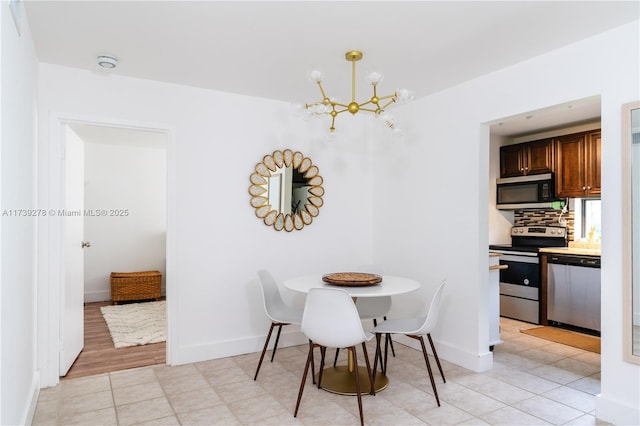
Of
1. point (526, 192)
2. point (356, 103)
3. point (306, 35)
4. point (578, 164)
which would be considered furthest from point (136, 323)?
point (578, 164)

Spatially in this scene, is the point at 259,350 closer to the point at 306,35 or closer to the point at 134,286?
the point at 306,35

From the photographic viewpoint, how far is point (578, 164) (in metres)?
4.86

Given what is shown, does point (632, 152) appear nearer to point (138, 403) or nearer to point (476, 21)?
point (476, 21)

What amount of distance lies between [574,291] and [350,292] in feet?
10.1

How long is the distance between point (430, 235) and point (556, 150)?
2.30 meters

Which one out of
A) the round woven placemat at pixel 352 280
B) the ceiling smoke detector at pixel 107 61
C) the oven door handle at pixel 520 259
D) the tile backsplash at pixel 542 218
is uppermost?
the ceiling smoke detector at pixel 107 61

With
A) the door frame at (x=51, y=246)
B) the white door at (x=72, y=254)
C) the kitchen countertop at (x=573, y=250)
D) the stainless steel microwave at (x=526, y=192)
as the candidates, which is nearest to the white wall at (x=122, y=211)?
the white door at (x=72, y=254)

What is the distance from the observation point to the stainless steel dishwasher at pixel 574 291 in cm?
444

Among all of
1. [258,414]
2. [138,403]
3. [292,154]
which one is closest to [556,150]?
[292,154]

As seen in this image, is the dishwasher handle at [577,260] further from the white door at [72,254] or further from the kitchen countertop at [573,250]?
the white door at [72,254]

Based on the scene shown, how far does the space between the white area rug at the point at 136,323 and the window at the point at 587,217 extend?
4853 millimetres

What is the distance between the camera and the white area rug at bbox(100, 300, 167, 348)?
14.3ft

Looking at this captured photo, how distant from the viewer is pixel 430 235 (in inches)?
155

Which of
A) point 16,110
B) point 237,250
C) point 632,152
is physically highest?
point 16,110
